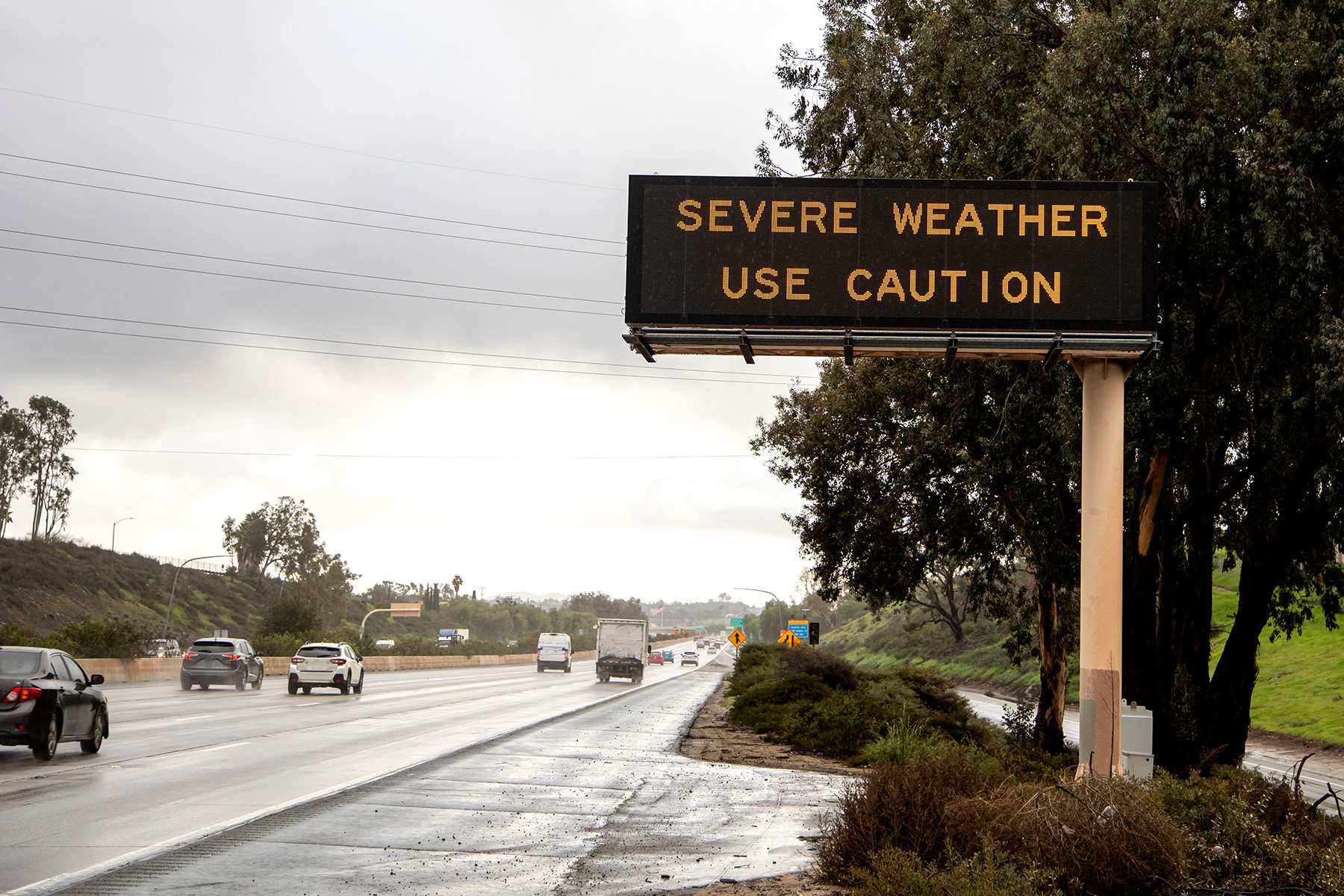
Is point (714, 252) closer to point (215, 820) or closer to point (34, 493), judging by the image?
point (215, 820)

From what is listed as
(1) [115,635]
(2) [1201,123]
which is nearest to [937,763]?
(2) [1201,123]

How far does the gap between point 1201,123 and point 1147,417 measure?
159 inches

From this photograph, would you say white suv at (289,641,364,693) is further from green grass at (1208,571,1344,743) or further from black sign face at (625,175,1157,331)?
black sign face at (625,175,1157,331)

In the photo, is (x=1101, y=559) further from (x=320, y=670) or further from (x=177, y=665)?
(x=177, y=665)

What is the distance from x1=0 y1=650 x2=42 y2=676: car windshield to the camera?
1669 cm

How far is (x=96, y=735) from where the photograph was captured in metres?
18.3

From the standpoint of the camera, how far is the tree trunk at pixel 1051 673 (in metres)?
26.8

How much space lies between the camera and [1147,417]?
1598cm

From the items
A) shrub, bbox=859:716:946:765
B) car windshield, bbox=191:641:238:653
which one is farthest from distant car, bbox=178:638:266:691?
shrub, bbox=859:716:946:765

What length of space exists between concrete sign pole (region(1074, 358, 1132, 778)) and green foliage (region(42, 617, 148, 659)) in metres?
40.4

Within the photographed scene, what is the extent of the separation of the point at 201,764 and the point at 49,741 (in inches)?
83.5

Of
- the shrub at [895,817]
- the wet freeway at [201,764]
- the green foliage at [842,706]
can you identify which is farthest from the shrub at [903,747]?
the wet freeway at [201,764]

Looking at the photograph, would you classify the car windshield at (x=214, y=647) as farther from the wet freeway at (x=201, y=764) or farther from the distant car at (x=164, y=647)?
the distant car at (x=164, y=647)

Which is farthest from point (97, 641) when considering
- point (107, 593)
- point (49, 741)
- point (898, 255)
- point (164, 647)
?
point (107, 593)
